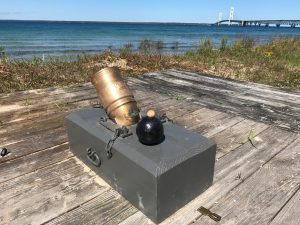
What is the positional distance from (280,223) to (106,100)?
5.58 ft

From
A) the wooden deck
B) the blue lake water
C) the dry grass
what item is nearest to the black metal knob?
the wooden deck

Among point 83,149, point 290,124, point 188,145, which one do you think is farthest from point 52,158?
point 290,124

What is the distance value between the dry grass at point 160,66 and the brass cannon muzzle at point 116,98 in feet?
12.9

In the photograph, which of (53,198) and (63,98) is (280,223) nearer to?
(53,198)

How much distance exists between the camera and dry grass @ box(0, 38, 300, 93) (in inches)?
264

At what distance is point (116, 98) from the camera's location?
2.54 metres

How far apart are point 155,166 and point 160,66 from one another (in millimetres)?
7053

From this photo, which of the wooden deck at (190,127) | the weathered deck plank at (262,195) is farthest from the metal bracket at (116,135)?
the weathered deck plank at (262,195)

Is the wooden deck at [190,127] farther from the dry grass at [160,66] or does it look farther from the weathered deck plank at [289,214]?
the dry grass at [160,66]

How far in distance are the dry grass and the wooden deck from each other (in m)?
1.50

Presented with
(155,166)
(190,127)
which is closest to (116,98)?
(155,166)

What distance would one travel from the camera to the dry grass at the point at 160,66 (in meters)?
6.70

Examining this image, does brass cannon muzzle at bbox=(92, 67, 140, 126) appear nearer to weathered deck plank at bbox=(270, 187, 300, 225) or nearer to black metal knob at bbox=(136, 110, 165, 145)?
black metal knob at bbox=(136, 110, 165, 145)

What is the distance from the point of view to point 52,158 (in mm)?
2990
